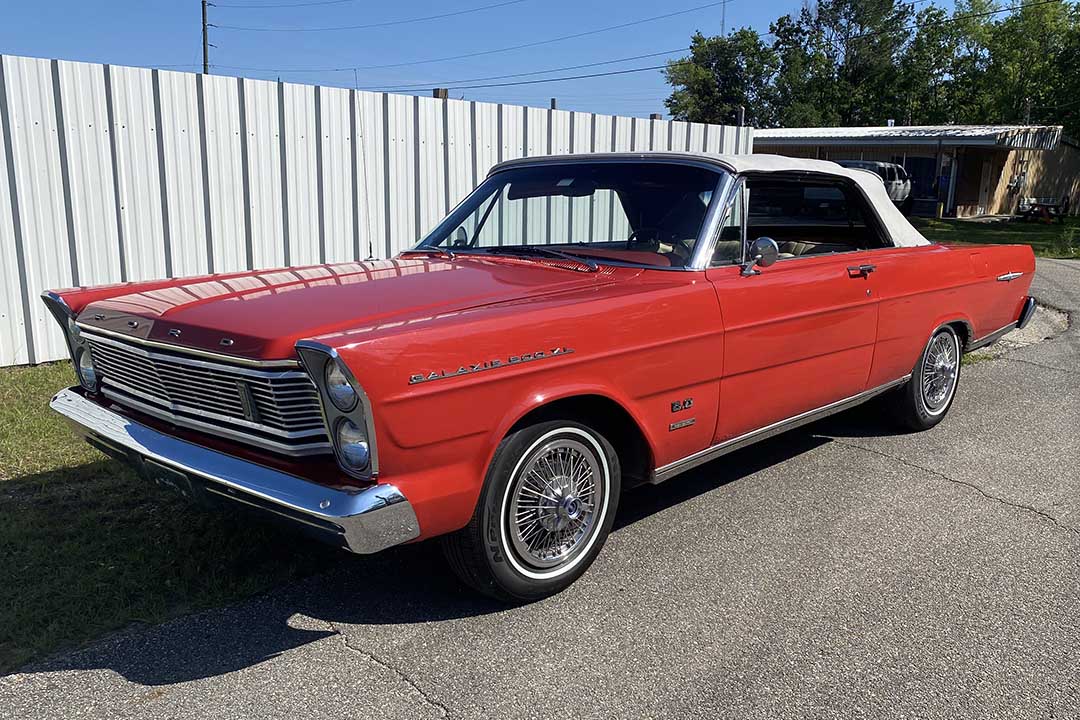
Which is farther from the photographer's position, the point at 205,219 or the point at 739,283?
the point at 205,219

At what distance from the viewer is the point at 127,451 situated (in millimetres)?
3363

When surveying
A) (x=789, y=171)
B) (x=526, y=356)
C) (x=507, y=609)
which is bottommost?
(x=507, y=609)

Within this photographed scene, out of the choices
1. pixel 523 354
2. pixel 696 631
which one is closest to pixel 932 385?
pixel 696 631

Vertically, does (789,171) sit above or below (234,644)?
above

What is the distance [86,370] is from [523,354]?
209 centimetres

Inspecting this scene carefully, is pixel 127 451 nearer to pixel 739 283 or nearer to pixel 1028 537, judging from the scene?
pixel 739 283

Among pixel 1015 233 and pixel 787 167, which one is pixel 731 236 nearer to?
pixel 787 167

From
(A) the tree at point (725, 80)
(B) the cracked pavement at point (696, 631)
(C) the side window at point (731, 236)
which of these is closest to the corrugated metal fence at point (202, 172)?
(B) the cracked pavement at point (696, 631)

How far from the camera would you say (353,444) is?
287cm

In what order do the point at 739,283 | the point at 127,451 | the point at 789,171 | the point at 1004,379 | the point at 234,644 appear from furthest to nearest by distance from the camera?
the point at 1004,379 < the point at 789,171 < the point at 739,283 < the point at 127,451 < the point at 234,644

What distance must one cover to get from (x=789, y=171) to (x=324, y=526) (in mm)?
3196

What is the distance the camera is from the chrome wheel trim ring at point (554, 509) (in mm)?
3301

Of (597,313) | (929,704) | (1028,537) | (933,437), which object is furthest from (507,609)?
(933,437)

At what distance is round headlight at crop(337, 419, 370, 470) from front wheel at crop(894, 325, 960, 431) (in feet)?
12.7
